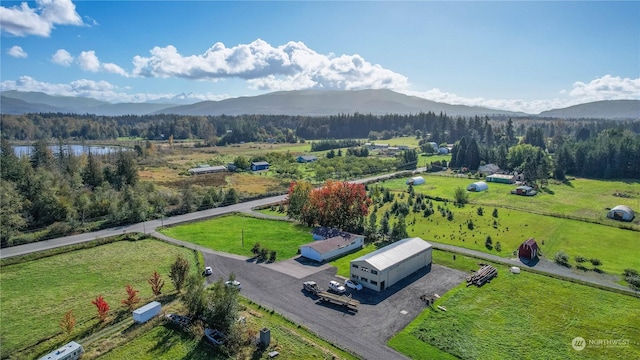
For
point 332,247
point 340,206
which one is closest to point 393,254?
point 332,247

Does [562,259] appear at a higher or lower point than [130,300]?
higher

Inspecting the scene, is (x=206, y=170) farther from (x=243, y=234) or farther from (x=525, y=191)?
(x=525, y=191)

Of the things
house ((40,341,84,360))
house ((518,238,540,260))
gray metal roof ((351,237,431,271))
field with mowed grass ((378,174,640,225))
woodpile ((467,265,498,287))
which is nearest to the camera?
house ((40,341,84,360))

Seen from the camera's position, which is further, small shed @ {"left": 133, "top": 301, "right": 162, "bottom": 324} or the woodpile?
the woodpile

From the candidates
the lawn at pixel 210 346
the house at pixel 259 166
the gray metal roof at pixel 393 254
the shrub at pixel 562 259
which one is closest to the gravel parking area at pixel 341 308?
the lawn at pixel 210 346

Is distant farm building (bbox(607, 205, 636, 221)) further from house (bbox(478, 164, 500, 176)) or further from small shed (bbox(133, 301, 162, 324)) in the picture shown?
small shed (bbox(133, 301, 162, 324))

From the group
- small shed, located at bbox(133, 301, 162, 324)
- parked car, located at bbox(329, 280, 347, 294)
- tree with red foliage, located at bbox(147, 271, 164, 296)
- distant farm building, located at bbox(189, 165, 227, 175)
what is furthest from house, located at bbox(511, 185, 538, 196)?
distant farm building, located at bbox(189, 165, 227, 175)
